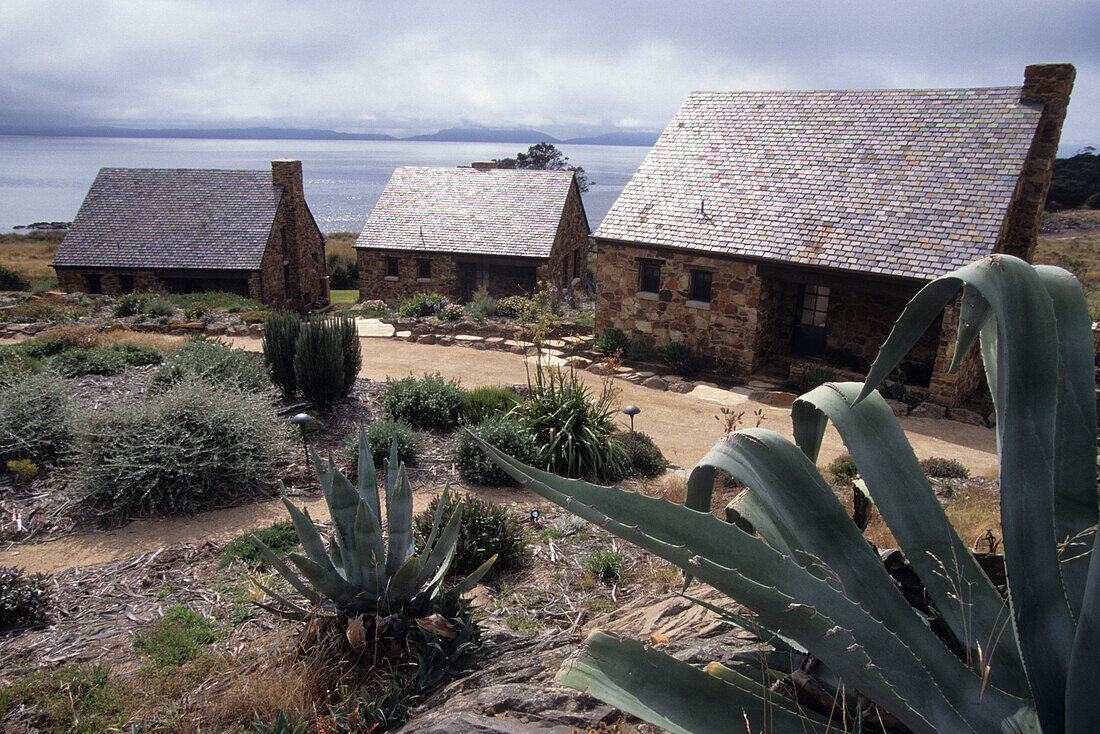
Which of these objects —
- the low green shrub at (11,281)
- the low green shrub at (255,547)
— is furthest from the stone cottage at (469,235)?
the low green shrub at (255,547)

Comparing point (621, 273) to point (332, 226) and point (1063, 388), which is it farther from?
point (332, 226)

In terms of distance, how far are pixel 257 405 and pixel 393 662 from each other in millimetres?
5189

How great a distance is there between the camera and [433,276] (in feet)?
88.0

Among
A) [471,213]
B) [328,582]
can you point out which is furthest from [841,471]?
[471,213]

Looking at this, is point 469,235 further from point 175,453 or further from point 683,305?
point 175,453

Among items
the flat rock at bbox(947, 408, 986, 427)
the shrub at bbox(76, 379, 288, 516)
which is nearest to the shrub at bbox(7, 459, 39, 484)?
the shrub at bbox(76, 379, 288, 516)

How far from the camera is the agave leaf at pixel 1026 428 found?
190 centimetres

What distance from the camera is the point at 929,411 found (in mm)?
13445

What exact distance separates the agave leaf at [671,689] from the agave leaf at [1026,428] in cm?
69

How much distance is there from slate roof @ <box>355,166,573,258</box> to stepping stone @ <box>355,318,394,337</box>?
573cm

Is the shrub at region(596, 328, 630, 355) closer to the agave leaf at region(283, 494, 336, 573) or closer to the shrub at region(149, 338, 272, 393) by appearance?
the shrub at region(149, 338, 272, 393)

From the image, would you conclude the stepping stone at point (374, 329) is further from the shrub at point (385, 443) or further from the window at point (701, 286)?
the shrub at point (385, 443)

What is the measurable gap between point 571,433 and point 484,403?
201 centimetres

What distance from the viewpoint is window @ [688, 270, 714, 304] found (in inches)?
651
